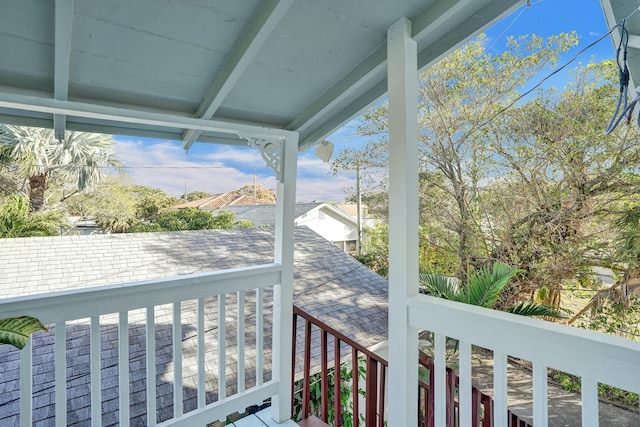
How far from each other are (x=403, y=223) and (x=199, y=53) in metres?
1.30

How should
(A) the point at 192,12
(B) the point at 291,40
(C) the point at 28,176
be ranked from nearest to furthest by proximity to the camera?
(A) the point at 192,12, (B) the point at 291,40, (C) the point at 28,176

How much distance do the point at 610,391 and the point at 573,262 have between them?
154 centimetres

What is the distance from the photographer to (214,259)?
17.3 feet

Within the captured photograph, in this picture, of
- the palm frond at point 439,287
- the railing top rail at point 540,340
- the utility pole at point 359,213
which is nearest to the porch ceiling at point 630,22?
the railing top rail at point 540,340

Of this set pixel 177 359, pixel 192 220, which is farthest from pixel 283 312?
pixel 192 220

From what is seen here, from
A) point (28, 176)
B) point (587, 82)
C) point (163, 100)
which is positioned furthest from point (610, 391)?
point (28, 176)

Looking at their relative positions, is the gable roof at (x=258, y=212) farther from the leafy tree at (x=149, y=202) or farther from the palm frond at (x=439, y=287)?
the palm frond at (x=439, y=287)

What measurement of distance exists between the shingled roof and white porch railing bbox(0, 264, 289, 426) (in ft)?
0.05

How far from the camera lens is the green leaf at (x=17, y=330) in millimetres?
1314

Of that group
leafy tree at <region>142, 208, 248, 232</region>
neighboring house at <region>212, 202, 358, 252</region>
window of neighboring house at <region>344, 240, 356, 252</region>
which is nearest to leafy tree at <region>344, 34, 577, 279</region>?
neighboring house at <region>212, 202, 358, 252</region>

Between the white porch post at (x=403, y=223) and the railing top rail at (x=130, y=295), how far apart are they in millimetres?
1004

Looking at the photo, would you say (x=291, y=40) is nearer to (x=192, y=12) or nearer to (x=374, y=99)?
(x=192, y=12)

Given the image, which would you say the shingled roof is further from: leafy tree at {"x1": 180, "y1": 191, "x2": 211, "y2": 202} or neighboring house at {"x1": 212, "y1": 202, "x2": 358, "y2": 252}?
leafy tree at {"x1": 180, "y1": 191, "x2": 211, "y2": 202}

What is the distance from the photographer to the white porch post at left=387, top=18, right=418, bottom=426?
1.60 meters
